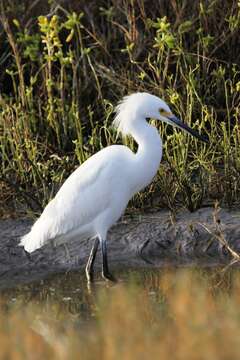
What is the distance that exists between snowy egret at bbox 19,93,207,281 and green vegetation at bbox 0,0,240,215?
0.66 m

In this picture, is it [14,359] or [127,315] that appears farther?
[127,315]

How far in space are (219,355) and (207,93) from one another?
487 centimetres

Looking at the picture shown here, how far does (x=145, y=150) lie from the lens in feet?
20.2

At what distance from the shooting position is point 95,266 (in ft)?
22.5

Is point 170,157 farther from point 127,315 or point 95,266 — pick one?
point 127,315

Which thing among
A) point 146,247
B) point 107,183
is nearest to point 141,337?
point 107,183

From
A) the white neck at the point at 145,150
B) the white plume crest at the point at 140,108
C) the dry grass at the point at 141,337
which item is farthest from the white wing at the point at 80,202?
the dry grass at the point at 141,337

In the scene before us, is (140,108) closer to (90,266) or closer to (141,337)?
(90,266)

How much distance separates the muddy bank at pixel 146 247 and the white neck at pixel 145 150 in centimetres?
59

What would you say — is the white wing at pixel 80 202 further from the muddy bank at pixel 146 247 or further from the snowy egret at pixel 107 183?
the muddy bank at pixel 146 247

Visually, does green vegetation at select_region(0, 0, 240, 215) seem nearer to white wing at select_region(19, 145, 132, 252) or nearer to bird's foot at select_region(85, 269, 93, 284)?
white wing at select_region(19, 145, 132, 252)

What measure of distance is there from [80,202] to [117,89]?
6.63 ft

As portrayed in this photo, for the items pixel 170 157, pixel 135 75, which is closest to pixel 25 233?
pixel 170 157

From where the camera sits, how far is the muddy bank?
6.59 m
